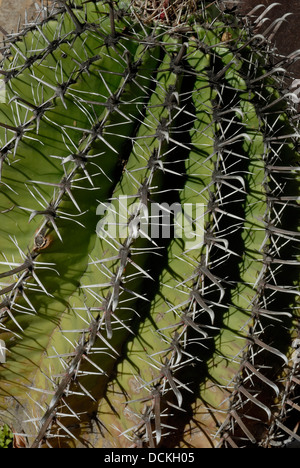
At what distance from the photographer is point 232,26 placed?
125cm

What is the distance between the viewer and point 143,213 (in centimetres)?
108

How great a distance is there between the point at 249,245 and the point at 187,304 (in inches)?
8.2

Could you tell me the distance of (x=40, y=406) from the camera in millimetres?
1323

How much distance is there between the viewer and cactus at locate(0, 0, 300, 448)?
3.67 ft

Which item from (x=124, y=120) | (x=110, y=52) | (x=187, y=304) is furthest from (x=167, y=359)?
(x=110, y=52)

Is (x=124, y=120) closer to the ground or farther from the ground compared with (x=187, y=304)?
farther from the ground

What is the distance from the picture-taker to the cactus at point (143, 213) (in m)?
1.12
